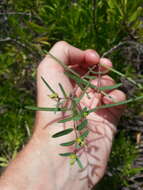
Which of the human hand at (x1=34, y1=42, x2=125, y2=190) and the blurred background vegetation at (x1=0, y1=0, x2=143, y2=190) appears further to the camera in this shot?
the blurred background vegetation at (x1=0, y1=0, x2=143, y2=190)

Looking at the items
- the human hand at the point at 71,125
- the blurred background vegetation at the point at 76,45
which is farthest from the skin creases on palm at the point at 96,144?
the blurred background vegetation at the point at 76,45

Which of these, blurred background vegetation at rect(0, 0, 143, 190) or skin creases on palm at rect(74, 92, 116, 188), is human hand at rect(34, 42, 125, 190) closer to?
skin creases on palm at rect(74, 92, 116, 188)

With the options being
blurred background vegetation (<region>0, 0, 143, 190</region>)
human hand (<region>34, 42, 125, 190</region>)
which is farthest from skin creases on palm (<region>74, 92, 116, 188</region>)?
blurred background vegetation (<region>0, 0, 143, 190</region>)

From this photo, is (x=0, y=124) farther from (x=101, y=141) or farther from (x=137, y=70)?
(x=137, y=70)

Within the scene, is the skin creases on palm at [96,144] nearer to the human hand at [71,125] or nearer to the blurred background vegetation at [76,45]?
the human hand at [71,125]

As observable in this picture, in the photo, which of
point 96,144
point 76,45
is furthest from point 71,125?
point 76,45
